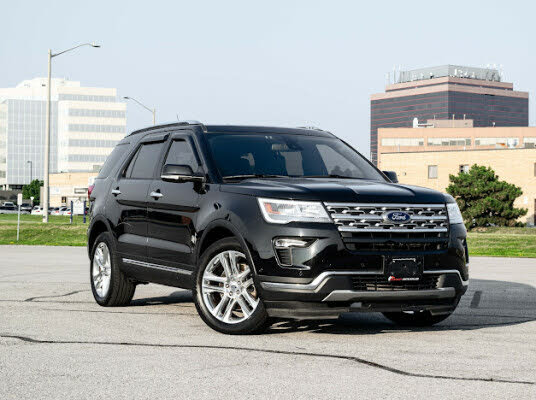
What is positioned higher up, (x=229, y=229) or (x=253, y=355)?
(x=229, y=229)

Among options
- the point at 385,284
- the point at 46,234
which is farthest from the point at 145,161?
the point at 46,234

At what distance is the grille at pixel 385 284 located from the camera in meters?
7.41

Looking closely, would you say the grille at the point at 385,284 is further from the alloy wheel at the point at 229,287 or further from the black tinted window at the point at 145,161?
the black tinted window at the point at 145,161

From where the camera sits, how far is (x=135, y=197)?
963 cm

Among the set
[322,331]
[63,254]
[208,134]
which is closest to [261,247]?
[322,331]

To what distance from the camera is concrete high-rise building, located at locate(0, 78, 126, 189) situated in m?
182

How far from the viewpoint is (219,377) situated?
5945 millimetres

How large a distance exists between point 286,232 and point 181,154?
90.5 inches

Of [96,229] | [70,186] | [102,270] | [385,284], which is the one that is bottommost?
[102,270]

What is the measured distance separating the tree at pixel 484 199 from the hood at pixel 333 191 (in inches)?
2161

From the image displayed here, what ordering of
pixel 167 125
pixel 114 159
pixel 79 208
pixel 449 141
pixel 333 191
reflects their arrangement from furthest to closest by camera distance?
pixel 449 141, pixel 79 208, pixel 114 159, pixel 167 125, pixel 333 191

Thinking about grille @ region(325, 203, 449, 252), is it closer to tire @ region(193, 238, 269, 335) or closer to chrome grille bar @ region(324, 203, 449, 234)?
chrome grille bar @ region(324, 203, 449, 234)

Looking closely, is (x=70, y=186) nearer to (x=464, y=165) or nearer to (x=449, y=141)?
(x=449, y=141)

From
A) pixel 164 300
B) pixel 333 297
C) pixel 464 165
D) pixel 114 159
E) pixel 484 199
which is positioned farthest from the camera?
pixel 464 165
